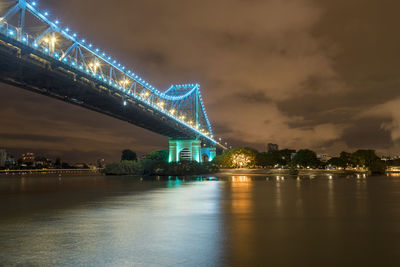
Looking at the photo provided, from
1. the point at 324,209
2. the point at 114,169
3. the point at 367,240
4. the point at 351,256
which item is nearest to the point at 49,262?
the point at 351,256

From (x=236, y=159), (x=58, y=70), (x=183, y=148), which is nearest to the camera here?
(x=58, y=70)

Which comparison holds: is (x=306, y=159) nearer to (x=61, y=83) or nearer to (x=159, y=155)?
(x=159, y=155)

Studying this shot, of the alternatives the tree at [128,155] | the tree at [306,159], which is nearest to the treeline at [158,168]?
the tree at [128,155]

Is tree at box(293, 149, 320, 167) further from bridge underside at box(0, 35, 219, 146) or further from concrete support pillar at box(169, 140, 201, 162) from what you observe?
bridge underside at box(0, 35, 219, 146)

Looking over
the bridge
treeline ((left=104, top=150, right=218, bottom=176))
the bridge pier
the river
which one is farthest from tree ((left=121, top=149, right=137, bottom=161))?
the river

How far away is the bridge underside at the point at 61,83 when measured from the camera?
99.2ft

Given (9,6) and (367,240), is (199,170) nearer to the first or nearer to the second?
(9,6)

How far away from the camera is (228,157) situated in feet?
346

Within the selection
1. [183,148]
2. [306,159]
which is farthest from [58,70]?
[306,159]

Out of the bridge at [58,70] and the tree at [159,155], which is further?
the tree at [159,155]

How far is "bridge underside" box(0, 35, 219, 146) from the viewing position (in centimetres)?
3025

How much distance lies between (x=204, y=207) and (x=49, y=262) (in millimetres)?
9850

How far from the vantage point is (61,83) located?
3862 cm

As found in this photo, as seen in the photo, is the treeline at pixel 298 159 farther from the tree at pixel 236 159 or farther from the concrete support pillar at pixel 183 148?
the concrete support pillar at pixel 183 148
